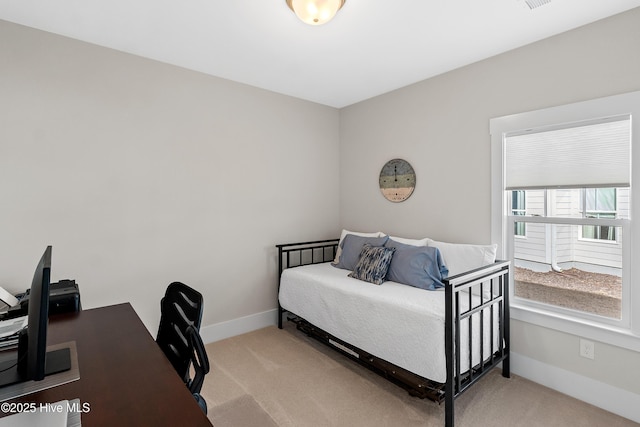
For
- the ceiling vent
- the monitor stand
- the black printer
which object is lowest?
the monitor stand

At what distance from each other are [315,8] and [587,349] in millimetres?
2772

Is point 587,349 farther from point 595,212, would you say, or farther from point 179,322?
point 179,322

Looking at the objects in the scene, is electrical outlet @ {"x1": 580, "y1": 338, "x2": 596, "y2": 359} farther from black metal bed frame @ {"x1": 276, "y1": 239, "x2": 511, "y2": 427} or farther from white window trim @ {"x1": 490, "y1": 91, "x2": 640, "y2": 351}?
black metal bed frame @ {"x1": 276, "y1": 239, "x2": 511, "y2": 427}

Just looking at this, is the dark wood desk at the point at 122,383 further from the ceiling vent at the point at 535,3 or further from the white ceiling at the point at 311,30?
the ceiling vent at the point at 535,3

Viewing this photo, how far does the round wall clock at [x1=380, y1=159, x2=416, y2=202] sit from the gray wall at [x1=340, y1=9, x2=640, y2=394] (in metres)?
0.07

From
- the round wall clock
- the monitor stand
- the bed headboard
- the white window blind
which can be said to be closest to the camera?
the monitor stand

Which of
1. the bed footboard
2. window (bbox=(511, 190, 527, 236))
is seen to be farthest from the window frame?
the bed footboard

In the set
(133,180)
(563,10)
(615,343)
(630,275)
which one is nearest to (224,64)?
(133,180)

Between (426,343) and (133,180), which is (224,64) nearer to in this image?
(133,180)

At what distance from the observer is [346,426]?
1.94 meters

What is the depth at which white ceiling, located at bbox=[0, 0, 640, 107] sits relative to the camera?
197cm

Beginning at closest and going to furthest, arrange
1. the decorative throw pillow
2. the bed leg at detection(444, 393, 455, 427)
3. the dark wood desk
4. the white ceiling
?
the dark wood desk < the bed leg at detection(444, 393, 455, 427) < the white ceiling < the decorative throw pillow

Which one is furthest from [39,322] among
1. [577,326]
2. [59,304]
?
[577,326]

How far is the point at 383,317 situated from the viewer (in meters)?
2.24
